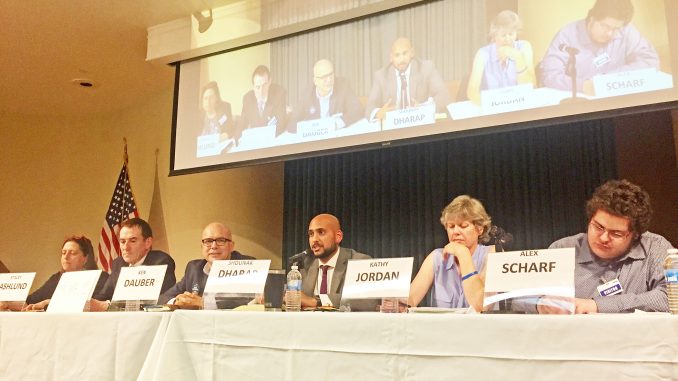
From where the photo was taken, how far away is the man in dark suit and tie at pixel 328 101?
3.16 m

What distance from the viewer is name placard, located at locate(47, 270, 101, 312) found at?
1741 mm

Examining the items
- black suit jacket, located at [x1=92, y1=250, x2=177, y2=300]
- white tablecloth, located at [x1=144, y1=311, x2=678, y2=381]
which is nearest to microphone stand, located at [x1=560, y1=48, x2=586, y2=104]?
white tablecloth, located at [x1=144, y1=311, x2=678, y2=381]

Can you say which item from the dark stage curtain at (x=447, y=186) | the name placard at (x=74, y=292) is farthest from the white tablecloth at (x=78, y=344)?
the dark stage curtain at (x=447, y=186)

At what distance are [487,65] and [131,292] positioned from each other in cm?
198

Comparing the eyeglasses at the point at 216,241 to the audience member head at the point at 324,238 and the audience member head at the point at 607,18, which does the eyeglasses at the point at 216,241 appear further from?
the audience member head at the point at 607,18

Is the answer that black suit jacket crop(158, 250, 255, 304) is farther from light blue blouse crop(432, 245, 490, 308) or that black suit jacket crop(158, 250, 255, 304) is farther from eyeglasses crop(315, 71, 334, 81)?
eyeglasses crop(315, 71, 334, 81)

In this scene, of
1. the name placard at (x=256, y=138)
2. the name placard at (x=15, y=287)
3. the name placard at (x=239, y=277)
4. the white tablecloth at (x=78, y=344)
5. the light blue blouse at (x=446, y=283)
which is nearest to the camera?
the white tablecloth at (x=78, y=344)

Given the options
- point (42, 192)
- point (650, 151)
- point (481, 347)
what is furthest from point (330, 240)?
point (42, 192)

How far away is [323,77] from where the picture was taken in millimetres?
3318

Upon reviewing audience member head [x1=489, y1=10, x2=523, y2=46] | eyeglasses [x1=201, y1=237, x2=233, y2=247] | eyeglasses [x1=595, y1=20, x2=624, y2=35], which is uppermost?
audience member head [x1=489, y1=10, x2=523, y2=46]

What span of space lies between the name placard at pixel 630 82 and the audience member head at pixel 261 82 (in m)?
1.87

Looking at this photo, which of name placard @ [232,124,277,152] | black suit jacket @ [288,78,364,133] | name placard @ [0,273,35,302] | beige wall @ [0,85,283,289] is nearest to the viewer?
name placard @ [0,273,35,302]

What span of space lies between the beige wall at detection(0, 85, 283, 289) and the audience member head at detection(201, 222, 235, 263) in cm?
182

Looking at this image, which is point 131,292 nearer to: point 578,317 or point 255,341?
point 255,341
